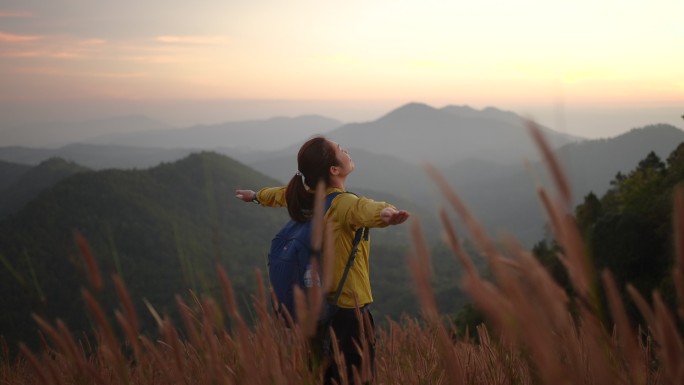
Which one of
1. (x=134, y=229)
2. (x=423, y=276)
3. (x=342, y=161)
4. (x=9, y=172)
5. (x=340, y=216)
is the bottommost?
(x=134, y=229)

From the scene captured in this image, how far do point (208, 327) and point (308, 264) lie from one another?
1.62 meters

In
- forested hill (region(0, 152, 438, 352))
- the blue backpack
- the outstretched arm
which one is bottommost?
forested hill (region(0, 152, 438, 352))

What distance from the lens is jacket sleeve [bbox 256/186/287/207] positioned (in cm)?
385

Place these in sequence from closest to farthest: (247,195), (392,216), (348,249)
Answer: (392,216)
(348,249)
(247,195)

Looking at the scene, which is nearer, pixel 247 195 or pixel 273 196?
pixel 273 196

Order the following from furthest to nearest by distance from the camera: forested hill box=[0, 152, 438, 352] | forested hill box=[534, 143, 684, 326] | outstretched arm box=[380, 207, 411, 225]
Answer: forested hill box=[0, 152, 438, 352], forested hill box=[534, 143, 684, 326], outstretched arm box=[380, 207, 411, 225]

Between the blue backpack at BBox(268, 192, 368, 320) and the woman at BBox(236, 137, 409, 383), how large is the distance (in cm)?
7

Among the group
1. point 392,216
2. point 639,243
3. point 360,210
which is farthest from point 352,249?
point 639,243

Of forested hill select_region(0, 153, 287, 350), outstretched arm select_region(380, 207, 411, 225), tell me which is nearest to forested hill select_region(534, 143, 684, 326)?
outstretched arm select_region(380, 207, 411, 225)

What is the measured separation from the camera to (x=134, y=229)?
8819 cm

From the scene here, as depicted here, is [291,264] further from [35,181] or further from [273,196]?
[35,181]

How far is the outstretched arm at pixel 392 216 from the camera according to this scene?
2.34 m

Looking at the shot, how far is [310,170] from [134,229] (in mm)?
90805

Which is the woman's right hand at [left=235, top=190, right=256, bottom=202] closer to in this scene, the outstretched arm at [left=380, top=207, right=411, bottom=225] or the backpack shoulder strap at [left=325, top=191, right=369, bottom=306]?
the backpack shoulder strap at [left=325, top=191, right=369, bottom=306]
